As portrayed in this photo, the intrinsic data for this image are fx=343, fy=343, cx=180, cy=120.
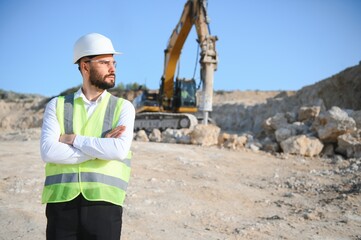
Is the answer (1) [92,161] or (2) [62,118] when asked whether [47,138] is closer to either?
(2) [62,118]

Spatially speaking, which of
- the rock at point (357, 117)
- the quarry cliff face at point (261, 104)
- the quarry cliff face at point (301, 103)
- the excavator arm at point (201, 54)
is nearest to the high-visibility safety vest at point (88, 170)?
the rock at point (357, 117)

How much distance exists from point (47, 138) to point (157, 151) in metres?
6.47

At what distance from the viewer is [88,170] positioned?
65.9 inches

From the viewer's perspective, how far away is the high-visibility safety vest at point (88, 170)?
161 cm

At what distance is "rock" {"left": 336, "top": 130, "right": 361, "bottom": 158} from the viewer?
862cm

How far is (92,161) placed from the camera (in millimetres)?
1720

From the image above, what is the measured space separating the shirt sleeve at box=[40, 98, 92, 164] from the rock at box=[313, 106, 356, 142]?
8.80 meters

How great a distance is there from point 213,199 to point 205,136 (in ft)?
18.2

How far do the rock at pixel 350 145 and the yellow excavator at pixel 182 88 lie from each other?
5073mm

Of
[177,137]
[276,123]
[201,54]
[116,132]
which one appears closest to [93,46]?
[116,132]

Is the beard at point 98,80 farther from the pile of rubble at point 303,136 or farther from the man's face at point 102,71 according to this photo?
the pile of rubble at point 303,136

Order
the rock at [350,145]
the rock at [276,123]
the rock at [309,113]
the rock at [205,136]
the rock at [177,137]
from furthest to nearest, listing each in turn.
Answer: the rock at [276,123] → the rock at [309,113] → the rock at [177,137] → the rock at [205,136] → the rock at [350,145]

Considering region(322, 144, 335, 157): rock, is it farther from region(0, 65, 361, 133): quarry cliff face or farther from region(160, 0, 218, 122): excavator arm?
region(160, 0, 218, 122): excavator arm

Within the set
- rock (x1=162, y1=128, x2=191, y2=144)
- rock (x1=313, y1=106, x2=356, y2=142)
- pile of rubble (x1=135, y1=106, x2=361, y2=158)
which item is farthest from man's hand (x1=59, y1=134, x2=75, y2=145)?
rock (x1=313, y1=106, x2=356, y2=142)
